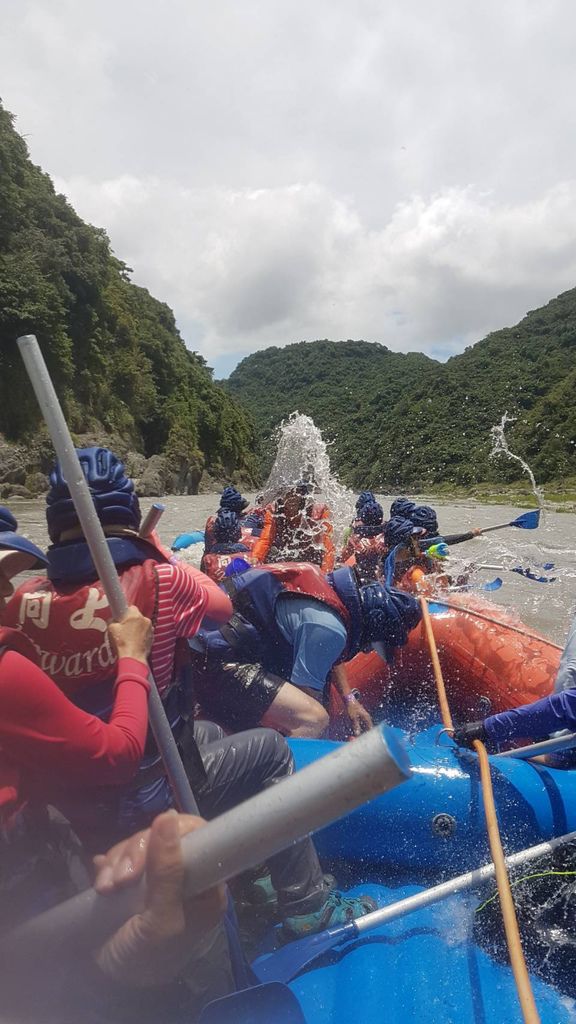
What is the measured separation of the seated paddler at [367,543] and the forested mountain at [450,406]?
42751 mm

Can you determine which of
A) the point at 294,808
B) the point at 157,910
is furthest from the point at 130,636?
the point at 294,808

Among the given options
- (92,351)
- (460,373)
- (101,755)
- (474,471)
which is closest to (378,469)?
(474,471)

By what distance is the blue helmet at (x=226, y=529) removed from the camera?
6445 mm

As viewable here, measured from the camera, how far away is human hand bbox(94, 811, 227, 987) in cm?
103

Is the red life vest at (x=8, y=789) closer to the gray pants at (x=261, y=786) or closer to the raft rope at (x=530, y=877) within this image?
the gray pants at (x=261, y=786)

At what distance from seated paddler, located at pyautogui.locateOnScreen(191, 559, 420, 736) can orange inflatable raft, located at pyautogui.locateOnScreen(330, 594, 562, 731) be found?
1.16 m

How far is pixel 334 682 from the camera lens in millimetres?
3842

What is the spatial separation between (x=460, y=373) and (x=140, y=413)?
166 ft

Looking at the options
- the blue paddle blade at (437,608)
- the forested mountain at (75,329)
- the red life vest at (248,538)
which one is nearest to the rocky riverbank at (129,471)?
the forested mountain at (75,329)

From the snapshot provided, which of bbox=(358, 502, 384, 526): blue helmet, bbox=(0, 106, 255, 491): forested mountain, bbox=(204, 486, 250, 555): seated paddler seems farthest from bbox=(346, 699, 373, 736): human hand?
bbox=(0, 106, 255, 491): forested mountain

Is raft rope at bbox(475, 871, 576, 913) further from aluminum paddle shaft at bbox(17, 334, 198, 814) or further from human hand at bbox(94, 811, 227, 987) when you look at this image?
aluminum paddle shaft at bbox(17, 334, 198, 814)

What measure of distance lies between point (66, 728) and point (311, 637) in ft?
5.87

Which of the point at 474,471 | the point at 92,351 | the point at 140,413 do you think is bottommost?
the point at 474,471

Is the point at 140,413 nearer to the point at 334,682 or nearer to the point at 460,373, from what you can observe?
the point at 334,682
